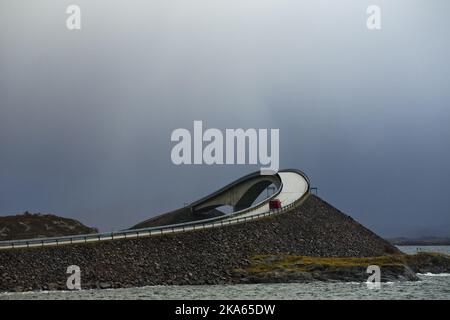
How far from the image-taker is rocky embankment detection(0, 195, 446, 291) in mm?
69125

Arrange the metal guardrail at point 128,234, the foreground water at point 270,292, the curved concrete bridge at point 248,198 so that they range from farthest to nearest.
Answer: the curved concrete bridge at point 248,198 < the metal guardrail at point 128,234 < the foreground water at point 270,292

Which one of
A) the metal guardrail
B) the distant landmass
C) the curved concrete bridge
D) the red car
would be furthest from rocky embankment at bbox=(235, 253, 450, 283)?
the distant landmass

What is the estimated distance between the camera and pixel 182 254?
8138 centimetres

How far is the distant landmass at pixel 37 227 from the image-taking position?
177 m

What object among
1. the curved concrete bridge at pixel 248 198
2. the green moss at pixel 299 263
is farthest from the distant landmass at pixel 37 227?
the green moss at pixel 299 263

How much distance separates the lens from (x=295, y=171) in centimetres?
14675

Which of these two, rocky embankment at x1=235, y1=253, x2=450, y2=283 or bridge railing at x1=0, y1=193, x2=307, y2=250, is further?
rocky embankment at x1=235, y1=253, x2=450, y2=283

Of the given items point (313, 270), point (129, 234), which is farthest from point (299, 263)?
point (129, 234)

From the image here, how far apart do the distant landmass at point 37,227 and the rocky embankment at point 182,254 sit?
9176 centimetres

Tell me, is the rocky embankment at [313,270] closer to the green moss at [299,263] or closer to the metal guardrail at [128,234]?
the green moss at [299,263]

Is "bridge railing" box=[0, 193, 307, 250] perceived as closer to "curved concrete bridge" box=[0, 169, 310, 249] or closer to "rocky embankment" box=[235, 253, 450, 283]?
"curved concrete bridge" box=[0, 169, 310, 249]

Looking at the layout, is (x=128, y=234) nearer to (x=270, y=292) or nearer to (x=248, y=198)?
(x=270, y=292)

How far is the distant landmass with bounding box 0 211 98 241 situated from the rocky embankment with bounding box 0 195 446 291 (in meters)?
91.8
